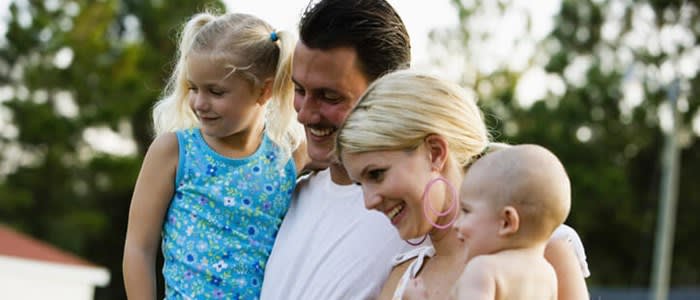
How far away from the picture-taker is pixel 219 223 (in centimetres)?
379

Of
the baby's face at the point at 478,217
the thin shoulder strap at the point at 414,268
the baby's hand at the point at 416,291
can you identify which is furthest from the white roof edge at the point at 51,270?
the baby's face at the point at 478,217

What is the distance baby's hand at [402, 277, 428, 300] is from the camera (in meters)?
2.88

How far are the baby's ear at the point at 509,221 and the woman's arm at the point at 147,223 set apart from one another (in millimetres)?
1521

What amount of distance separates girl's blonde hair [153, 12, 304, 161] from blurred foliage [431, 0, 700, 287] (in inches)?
908

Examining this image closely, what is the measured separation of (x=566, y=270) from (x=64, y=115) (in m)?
23.4

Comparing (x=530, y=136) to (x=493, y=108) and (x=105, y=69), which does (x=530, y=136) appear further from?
(x=105, y=69)

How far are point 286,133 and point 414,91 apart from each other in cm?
107

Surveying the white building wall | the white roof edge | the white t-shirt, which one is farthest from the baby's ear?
the white roof edge

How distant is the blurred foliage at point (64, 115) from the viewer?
82.1ft

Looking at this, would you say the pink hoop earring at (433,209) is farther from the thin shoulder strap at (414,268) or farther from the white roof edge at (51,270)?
the white roof edge at (51,270)

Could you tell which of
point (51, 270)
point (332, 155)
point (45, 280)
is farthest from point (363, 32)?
point (45, 280)

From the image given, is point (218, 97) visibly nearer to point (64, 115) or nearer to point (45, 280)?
point (45, 280)

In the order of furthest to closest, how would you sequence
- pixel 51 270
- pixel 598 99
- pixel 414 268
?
pixel 598 99, pixel 51 270, pixel 414 268

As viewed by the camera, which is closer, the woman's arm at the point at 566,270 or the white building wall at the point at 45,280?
the woman's arm at the point at 566,270
